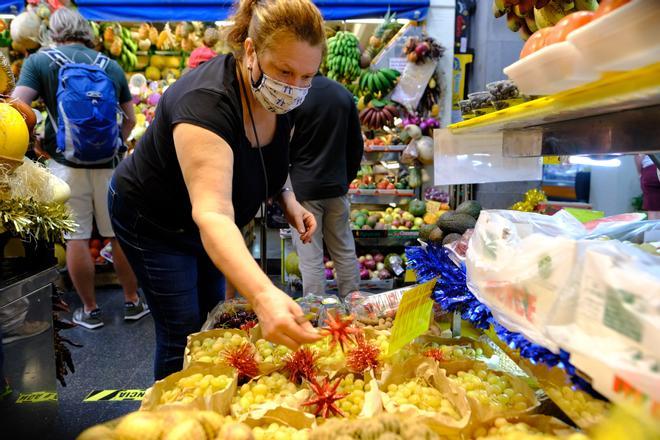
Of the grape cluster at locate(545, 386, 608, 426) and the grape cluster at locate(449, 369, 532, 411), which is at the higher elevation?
the grape cluster at locate(545, 386, 608, 426)

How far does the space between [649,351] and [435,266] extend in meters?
0.83

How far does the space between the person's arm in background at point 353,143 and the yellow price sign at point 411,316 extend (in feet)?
6.93

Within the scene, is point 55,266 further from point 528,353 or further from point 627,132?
point 627,132

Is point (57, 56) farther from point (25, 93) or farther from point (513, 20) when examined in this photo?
point (513, 20)

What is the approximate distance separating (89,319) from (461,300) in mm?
3266

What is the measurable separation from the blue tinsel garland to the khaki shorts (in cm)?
283

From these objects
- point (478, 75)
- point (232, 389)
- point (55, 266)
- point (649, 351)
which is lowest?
point (232, 389)

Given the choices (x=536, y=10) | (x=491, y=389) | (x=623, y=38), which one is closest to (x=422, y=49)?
(x=536, y=10)

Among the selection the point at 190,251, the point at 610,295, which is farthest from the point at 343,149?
the point at 610,295

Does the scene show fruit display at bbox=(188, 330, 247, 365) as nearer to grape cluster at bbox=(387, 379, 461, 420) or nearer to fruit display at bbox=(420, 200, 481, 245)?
grape cluster at bbox=(387, 379, 461, 420)

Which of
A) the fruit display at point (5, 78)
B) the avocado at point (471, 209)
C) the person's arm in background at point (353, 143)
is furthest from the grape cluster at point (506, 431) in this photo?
the person's arm in background at point (353, 143)

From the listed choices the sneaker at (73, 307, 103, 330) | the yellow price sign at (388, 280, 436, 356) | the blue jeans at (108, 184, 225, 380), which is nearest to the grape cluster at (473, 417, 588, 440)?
the yellow price sign at (388, 280, 436, 356)

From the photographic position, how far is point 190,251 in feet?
5.78

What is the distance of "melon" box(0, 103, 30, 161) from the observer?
1.49 meters
